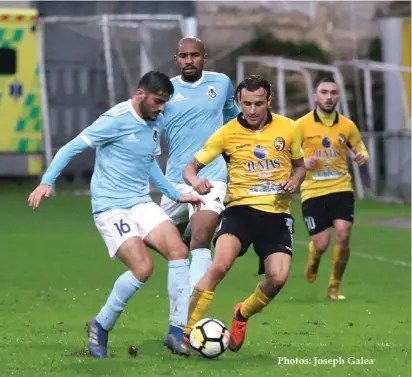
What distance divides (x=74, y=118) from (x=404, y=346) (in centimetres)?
2019

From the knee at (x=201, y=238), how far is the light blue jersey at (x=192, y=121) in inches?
21.1

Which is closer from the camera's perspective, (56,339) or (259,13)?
(56,339)

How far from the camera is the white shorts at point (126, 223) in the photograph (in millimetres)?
10148

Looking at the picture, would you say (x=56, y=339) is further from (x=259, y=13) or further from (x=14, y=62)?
(x=259, y=13)

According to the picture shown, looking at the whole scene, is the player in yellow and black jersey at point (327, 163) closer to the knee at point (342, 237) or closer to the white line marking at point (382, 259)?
the knee at point (342, 237)

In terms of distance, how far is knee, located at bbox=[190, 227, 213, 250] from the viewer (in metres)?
11.4

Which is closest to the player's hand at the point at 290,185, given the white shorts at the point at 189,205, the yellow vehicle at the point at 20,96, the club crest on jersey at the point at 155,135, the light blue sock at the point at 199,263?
the white shorts at the point at 189,205

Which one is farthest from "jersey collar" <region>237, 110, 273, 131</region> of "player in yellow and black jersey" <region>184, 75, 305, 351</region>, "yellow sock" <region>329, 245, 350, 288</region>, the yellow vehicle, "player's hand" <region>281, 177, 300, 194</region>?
the yellow vehicle

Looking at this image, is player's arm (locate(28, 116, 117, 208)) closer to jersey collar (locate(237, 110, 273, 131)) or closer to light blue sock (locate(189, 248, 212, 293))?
jersey collar (locate(237, 110, 273, 131))

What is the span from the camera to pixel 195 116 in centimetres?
1184

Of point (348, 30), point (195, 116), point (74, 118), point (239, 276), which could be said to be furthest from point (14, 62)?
point (195, 116)

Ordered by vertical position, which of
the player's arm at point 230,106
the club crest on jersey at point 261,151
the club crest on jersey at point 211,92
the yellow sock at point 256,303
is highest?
the club crest on jersey at point 211,92

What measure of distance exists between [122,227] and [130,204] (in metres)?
0.22

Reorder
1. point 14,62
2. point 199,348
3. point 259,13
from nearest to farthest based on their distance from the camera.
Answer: point 199,348 → point 14,62 → point 259,13
